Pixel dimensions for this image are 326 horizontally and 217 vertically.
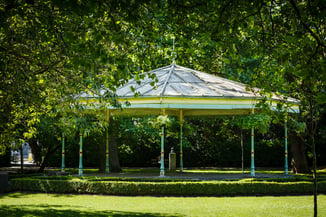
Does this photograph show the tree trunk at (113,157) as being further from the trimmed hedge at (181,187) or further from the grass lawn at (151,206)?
the grass lawn at (151,206)

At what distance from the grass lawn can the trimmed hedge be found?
480 millimetres

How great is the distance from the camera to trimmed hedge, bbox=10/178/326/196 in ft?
47.5

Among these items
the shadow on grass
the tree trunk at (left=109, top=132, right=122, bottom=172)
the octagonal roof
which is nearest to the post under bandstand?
the octagonal roof

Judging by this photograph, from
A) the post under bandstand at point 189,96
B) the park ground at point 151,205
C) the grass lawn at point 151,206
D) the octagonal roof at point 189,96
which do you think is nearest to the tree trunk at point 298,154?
the post under bandstand at point 189,96

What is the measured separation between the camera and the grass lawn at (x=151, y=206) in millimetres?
11031

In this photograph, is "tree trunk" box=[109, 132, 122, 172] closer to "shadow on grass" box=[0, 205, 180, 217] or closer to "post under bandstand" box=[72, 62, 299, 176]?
"post under bandstand" box=[72, 62, 299, 176]

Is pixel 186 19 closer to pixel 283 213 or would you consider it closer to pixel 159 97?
pixel 283 213

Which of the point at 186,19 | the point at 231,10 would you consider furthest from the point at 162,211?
the point at 231,10

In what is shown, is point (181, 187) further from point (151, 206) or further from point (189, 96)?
point (189, 96)

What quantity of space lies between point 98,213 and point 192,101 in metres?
6.99

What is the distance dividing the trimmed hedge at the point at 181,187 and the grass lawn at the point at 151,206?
1.58ft

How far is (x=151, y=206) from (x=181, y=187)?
7.87ft

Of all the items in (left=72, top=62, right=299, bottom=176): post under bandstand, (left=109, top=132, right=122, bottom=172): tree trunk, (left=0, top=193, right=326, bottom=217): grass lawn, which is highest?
(left=72, top=62, right=299, bottom=176): post under bandstand

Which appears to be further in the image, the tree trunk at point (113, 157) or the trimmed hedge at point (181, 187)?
the tree trunk at point (113, 157)
